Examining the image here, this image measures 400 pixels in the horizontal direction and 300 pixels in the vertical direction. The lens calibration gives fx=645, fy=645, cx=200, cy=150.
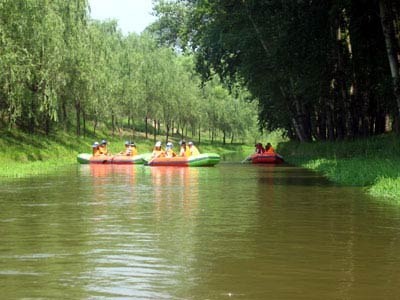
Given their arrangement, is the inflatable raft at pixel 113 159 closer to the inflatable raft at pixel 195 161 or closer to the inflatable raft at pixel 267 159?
the inflatable raft at pixel 195 161

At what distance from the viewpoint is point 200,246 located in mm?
8094

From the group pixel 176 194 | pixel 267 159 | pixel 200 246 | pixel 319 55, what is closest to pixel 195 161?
pixel 267 159

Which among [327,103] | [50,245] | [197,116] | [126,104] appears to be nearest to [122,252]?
[50,245]

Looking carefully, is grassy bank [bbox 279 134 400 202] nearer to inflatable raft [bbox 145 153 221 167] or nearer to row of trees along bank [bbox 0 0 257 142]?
inflatable raft [bbox 145 153 221 167]

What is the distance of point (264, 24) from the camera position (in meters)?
28.2

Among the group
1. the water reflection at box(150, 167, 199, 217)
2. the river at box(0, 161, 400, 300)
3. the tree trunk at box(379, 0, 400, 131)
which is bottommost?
the river at box(0, 161, 400, 300)

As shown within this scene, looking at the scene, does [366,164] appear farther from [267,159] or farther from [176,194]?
[267,159]

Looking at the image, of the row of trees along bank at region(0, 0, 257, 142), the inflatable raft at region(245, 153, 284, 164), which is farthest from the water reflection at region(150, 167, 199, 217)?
the inflatable raft at region(245, 153, 284, 164)

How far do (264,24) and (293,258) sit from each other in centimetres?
2212

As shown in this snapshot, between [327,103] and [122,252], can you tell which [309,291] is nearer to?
[122,252]

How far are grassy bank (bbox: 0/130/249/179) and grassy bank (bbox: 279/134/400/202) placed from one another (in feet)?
34.9

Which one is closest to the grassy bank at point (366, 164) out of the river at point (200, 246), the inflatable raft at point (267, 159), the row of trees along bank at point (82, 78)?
the river at point (200, 246)

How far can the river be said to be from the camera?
231 inches

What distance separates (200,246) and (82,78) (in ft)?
103
